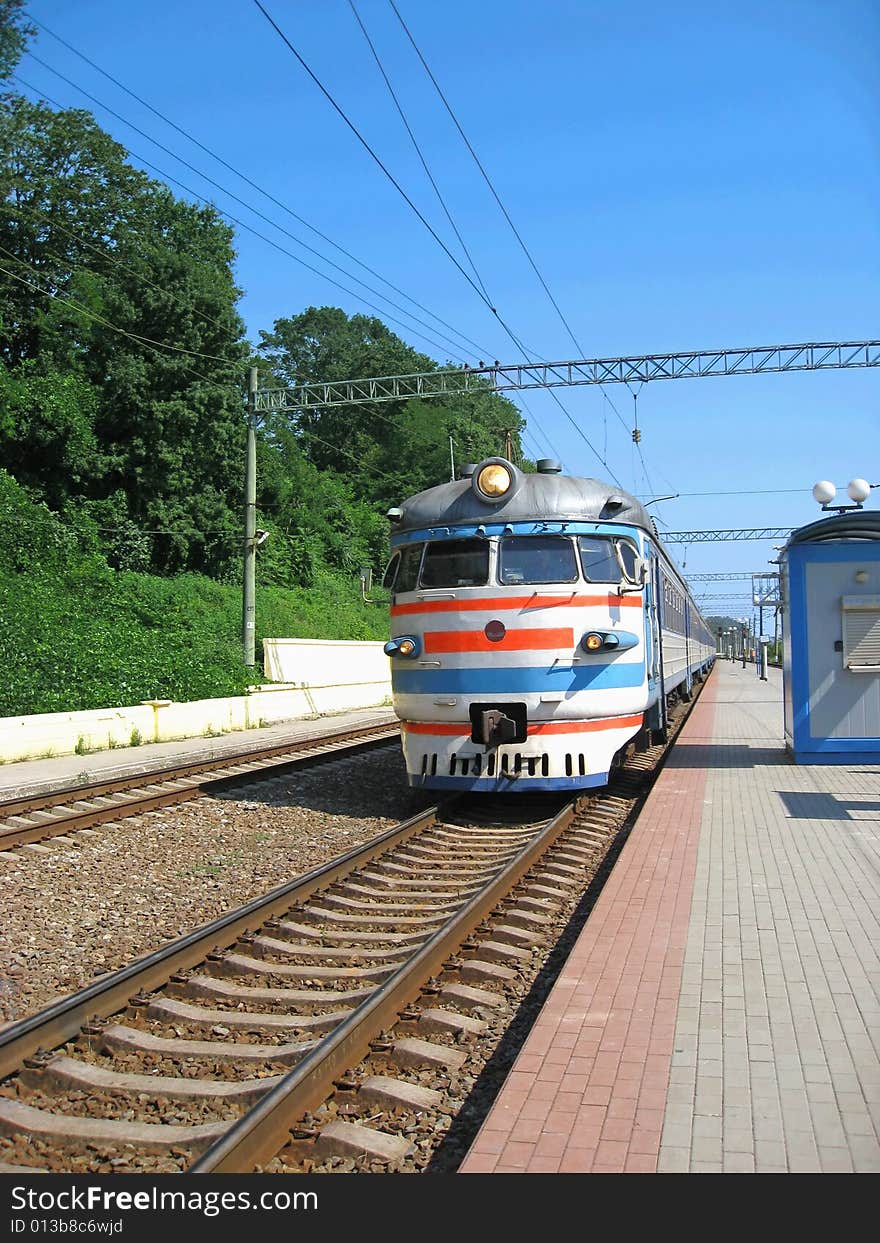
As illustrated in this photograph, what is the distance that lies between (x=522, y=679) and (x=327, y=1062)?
5.76 m

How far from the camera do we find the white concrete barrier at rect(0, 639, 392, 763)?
16.1 meters

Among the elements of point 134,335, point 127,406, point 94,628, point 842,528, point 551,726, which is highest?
point 134,335

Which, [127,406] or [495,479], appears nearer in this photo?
[495,479]

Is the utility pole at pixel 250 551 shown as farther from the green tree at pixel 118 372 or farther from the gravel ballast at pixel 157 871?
the green tree at pixel 118 372

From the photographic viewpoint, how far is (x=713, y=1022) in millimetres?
4727

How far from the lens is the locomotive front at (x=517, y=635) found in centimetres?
989

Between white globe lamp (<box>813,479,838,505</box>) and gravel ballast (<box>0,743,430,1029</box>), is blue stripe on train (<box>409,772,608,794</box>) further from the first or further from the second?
white globe lamp (<box>813,479,838,505</box>)

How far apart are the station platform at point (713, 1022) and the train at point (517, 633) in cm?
133

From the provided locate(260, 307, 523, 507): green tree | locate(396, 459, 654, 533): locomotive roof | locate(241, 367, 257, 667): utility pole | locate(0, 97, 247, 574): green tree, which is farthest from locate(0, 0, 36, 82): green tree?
locate(260, 307, 523, 507): green tree

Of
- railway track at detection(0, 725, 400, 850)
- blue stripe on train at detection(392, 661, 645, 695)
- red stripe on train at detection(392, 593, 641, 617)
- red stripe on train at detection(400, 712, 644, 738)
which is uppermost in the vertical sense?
red stripe on train at detection(392, 593, 641, 617)

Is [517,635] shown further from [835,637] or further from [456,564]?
[835,637]

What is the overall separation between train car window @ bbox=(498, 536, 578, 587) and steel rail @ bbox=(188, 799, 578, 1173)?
3.84 metres

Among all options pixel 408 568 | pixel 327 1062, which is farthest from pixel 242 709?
pixel 327 1062

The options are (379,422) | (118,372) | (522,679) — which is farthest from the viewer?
(379,422)
